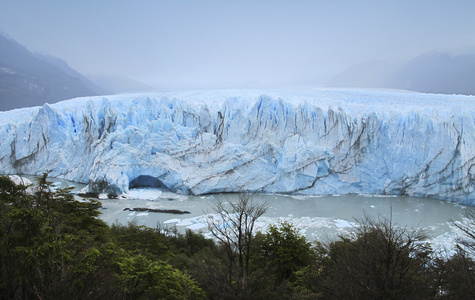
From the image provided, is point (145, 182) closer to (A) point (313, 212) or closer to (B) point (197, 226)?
(B) point (197, 226)

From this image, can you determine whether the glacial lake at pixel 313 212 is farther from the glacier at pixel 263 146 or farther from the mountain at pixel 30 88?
the mountain at pixel 30 88

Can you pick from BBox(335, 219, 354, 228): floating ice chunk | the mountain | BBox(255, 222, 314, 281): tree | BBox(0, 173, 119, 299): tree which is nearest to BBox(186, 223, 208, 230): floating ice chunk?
BBox(255, 222, 314, 281): tree

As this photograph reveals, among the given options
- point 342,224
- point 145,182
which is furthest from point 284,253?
point 145,182

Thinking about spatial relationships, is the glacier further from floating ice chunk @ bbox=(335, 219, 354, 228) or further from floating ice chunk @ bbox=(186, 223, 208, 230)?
floating ice chunk @ bbox=(186, 223, 208, 230)

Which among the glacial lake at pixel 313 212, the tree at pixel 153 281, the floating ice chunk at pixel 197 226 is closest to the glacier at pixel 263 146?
the glacial lake at pixel 313 212

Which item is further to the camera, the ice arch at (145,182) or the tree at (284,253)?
the ice arch at (145,182)

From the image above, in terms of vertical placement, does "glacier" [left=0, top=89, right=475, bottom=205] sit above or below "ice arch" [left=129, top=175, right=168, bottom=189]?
above

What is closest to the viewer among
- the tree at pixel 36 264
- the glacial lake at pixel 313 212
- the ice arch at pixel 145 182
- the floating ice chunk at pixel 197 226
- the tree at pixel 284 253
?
the tree at pixel 36 264
